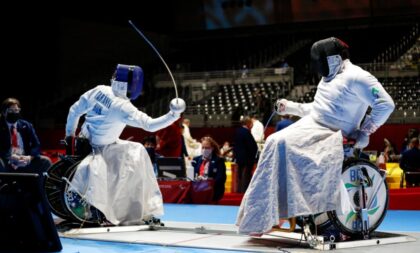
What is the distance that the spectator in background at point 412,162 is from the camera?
32.3ft

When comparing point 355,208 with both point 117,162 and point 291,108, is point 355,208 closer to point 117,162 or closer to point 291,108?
point 291,108

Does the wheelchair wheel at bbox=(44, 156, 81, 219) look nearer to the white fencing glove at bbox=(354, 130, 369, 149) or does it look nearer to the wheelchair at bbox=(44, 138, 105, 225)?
the wheelchair at bbox=(44, 138, 105, 225)

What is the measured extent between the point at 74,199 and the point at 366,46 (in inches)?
658

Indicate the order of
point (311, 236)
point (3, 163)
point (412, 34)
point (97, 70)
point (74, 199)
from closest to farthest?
point (311, 236) < point (74, 199) < point (3, 163) < point (412, 34) < point (97, 70)

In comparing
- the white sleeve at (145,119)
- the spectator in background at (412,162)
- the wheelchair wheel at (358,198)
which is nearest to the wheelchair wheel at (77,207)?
the white sleeve at (145,119)

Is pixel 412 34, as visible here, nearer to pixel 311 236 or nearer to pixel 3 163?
pixel 3 163

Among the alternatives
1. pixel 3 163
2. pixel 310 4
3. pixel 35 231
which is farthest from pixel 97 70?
pixel 35 231

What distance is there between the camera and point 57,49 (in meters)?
21.3

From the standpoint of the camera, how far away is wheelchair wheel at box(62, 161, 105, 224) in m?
6.22

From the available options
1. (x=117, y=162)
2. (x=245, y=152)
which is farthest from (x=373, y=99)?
(x=245, y=152)

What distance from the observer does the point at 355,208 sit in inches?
198

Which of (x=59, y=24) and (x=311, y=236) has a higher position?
(x=59, y=24)

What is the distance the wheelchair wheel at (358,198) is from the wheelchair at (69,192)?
2.37 m

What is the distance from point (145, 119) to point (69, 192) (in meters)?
0.99
